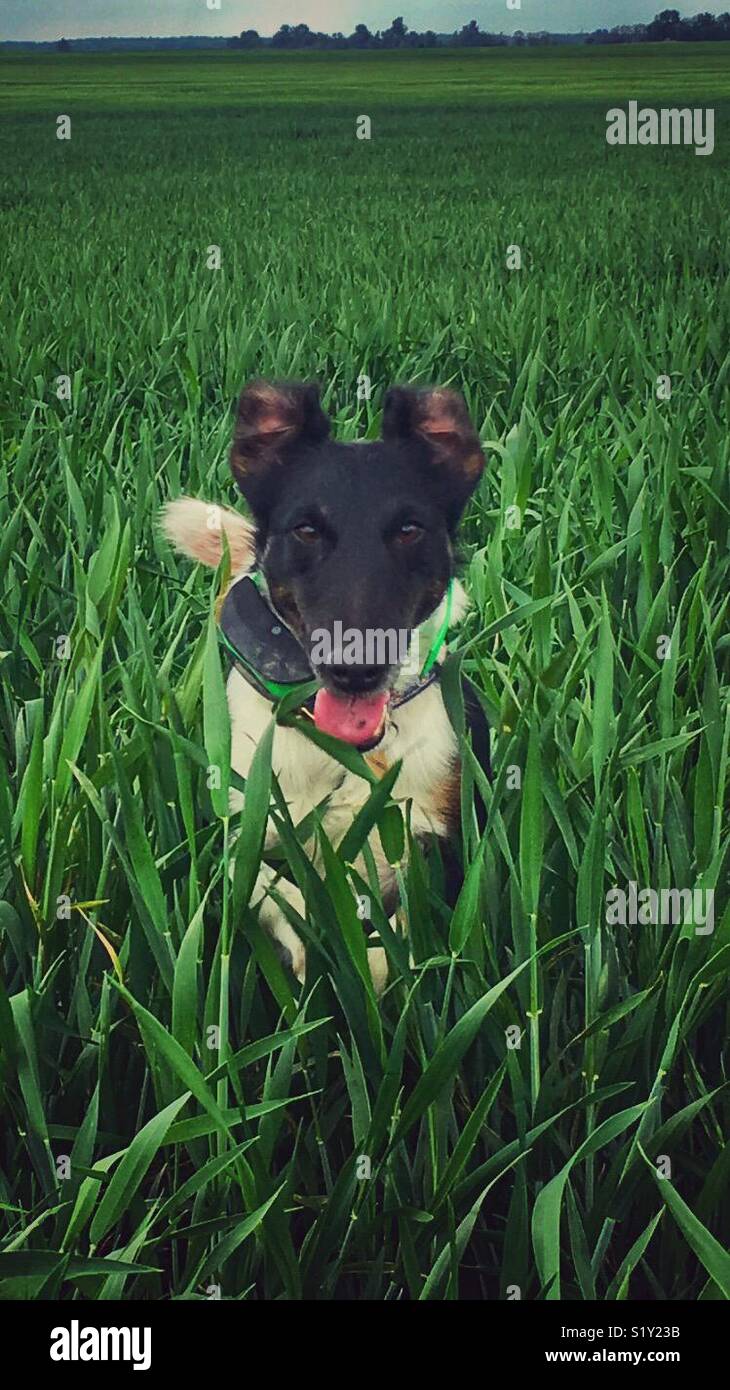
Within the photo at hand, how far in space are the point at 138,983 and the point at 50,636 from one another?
4.09 ft

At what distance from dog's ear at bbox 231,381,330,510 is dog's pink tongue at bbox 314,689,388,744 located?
457 mm

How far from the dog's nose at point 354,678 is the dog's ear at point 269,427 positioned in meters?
0.48

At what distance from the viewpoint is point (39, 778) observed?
1.84m

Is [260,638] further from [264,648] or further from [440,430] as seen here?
[440,430]

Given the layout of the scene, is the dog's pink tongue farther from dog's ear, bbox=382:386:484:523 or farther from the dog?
dog's ear, bbox=382:386:484:523

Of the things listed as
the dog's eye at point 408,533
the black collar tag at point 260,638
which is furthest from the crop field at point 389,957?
the dog's eye at point 408,533

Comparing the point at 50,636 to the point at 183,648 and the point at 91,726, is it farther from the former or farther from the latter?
the point at 91,726

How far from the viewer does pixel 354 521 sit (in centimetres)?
209

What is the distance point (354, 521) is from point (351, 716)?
0.35 metres

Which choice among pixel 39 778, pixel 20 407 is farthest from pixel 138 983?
pixel 20 407

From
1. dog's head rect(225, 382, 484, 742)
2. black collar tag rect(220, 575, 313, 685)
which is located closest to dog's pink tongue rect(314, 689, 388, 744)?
dog's head rect(225, 382, 484, 742)

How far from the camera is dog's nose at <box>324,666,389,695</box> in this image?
1.82m

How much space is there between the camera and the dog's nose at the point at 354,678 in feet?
5.98

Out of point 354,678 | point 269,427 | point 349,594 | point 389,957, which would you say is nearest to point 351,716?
point 354,678
